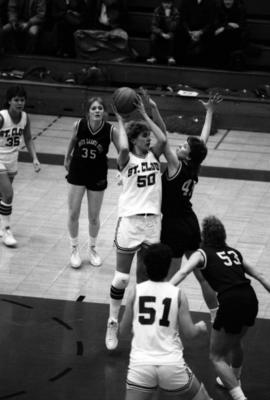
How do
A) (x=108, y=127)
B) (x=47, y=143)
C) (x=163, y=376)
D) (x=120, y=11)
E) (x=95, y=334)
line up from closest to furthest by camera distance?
(x=163, y=376), (x=95, y=334), (x=108, y=127), (x=47, y=143), (x=120, y=11)

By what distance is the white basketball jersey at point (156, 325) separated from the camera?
6.14 metres

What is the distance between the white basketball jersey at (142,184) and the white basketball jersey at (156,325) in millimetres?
1751

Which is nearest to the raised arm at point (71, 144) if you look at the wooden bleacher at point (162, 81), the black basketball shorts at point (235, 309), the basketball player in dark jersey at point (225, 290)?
the basketball player in dark jersey at point (225, 290)

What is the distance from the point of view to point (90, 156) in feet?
31.1

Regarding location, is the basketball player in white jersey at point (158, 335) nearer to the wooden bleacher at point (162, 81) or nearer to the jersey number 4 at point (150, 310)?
the jersey number 4 at point (150, 310)

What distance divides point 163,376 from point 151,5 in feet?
42.0

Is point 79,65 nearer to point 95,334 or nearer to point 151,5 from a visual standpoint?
point 151,5

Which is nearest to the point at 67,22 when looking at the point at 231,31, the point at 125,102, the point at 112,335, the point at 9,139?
the point at 231,31

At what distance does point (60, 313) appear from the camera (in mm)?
8852

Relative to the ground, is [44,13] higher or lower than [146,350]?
lower

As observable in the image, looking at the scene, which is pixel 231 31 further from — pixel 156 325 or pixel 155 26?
pixel 156 325

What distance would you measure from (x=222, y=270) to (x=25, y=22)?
11.3 metres

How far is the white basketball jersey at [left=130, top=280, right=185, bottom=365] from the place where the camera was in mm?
6141

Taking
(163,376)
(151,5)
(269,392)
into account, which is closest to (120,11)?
(151,5)
